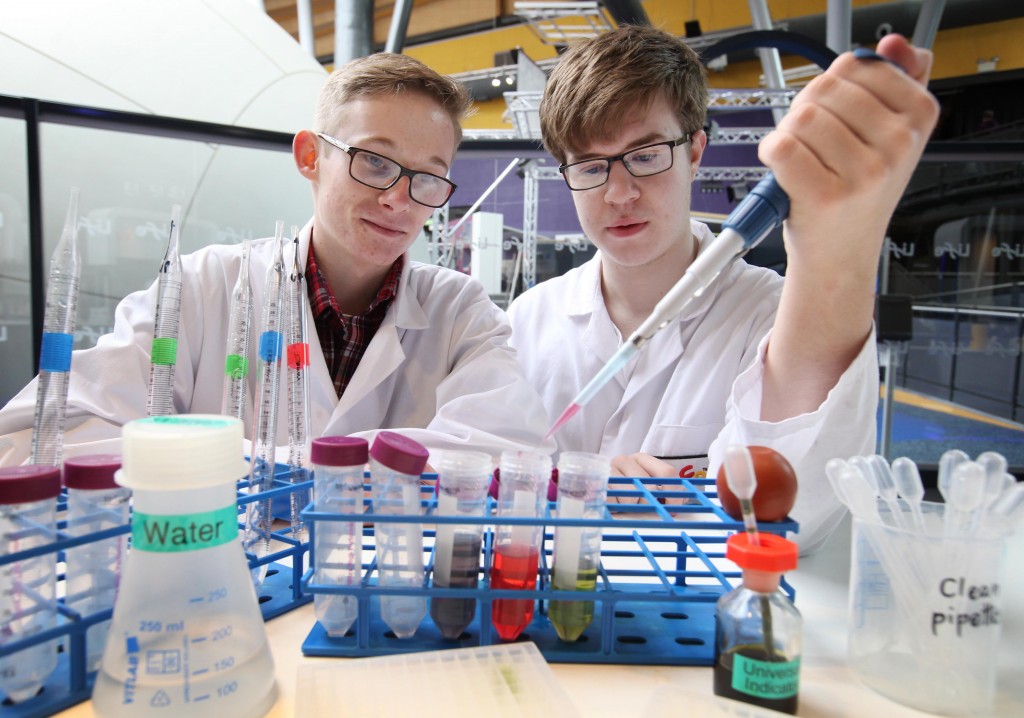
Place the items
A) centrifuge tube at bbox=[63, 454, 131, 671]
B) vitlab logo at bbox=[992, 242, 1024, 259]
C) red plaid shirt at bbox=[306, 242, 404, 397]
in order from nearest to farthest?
centrifuge tube at bbox=[63, 454, 131, 671] → red plaid shirt at bbox=[306, 242, 404, 397] → vitlab logo at bbox=[992, 242, 1024, 259]

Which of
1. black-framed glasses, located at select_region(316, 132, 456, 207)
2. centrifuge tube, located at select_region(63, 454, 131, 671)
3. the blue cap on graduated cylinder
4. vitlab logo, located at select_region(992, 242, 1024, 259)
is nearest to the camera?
the blue cap on graduated cylinder

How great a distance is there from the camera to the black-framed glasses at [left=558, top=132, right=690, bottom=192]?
1.24 meters

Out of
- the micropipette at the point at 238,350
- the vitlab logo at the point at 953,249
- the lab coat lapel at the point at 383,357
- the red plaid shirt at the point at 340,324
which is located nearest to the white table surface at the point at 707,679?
the micropipette at the point at 238,350

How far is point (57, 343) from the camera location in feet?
2.04

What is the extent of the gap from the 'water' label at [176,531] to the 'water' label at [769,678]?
40 centimetres

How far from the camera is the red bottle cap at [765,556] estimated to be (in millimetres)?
454

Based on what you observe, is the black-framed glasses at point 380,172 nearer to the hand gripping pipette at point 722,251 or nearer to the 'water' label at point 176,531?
the hand gripping pipette at point 722,251

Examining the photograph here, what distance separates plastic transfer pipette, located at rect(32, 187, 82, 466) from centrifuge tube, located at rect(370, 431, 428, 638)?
1.08 ft

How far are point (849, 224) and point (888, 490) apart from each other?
0.32m

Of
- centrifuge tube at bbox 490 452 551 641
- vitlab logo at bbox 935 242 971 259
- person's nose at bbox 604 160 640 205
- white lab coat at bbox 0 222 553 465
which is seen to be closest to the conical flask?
centrifuge tube at bbox 490 452 551 641

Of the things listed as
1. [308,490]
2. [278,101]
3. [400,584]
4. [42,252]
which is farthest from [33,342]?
[400,584]

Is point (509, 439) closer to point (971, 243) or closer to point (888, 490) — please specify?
point (888, 490)

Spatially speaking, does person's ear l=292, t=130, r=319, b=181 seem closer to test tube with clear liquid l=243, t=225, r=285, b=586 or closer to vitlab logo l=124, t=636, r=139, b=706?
test tube with clear liquid l=243, t=225, r=285, b=586

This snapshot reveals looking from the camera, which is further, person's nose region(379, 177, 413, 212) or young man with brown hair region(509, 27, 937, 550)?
person's nose region(379, 177, 413, 212)
